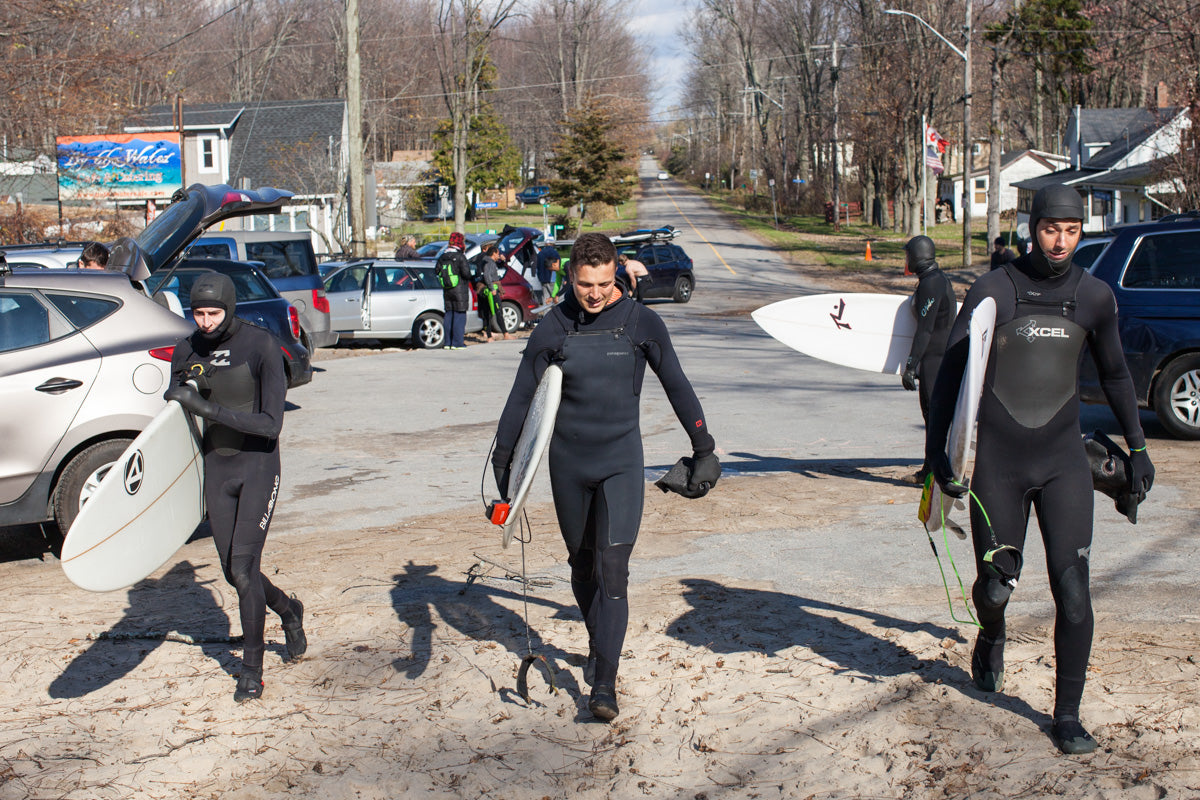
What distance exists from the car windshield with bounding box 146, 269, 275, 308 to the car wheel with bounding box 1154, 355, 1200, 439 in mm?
9696

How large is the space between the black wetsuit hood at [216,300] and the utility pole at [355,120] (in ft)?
70.6

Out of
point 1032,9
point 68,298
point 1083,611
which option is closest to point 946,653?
point 1083,611

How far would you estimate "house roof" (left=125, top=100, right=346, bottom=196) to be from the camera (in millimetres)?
47031

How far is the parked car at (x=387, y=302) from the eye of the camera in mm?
19906

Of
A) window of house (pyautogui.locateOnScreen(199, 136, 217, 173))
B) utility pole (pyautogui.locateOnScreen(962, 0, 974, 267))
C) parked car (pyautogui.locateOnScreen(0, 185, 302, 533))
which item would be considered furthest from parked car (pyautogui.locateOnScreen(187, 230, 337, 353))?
window of house (pyautogui.locateOnScreen(199, 136, 217, 173))

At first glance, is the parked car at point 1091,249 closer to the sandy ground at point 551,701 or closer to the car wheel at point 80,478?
the sandy ground at point 551,701

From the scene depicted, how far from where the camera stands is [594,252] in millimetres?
4387

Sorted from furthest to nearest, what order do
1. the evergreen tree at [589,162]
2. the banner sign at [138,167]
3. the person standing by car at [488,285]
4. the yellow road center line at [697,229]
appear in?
the evergreen tree at [589,162] → the yellow road center line at [697,229] → the banner sign at [138,167] → the person standing by car at [488,285]

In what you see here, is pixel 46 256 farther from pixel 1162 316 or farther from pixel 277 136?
pixel 277 136

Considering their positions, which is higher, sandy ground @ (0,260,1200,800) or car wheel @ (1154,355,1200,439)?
car wheel @ (1154,355,1200,439)

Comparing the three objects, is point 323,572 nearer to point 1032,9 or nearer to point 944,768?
point 944,768

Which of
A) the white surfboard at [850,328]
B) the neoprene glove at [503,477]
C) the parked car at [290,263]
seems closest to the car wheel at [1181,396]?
the white surfboard at [850,328]

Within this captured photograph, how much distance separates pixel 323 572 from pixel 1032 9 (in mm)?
47229

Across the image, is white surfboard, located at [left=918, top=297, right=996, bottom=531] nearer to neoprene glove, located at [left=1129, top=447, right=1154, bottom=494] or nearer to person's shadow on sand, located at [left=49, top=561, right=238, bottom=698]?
neoprene glove, located at [left=1129, top=447, right=1154, bottom=494]
